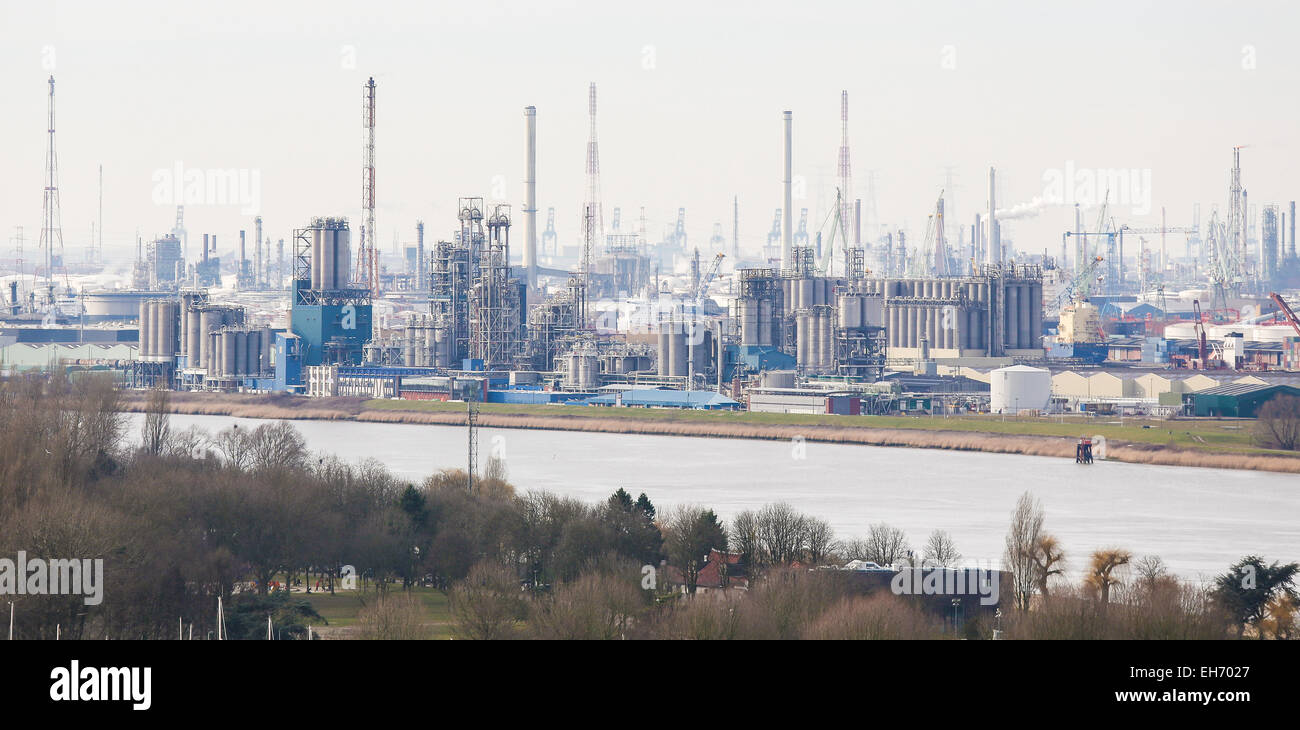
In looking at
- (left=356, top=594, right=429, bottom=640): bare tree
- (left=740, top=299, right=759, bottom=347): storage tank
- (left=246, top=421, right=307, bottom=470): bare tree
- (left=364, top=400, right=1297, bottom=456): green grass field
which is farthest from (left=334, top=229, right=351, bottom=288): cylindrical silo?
(left=356, top=594, right=429, bottom=640): bare tree

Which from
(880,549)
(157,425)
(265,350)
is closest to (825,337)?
(265,350)

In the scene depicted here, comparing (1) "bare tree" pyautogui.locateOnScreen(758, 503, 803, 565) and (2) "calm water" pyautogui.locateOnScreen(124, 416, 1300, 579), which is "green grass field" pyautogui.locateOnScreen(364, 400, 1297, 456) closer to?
(2) "calm water" pyautogui.locateOnScreen(124, 416, 1300, 579)

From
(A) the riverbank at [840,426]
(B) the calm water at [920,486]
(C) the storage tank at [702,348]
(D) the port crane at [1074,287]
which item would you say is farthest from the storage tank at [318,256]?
(D) the port crane at [1074,287]

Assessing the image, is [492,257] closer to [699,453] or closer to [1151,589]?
[699,453]

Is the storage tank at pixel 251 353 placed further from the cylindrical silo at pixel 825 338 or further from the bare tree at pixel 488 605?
the bare tree at pixel 488 605
